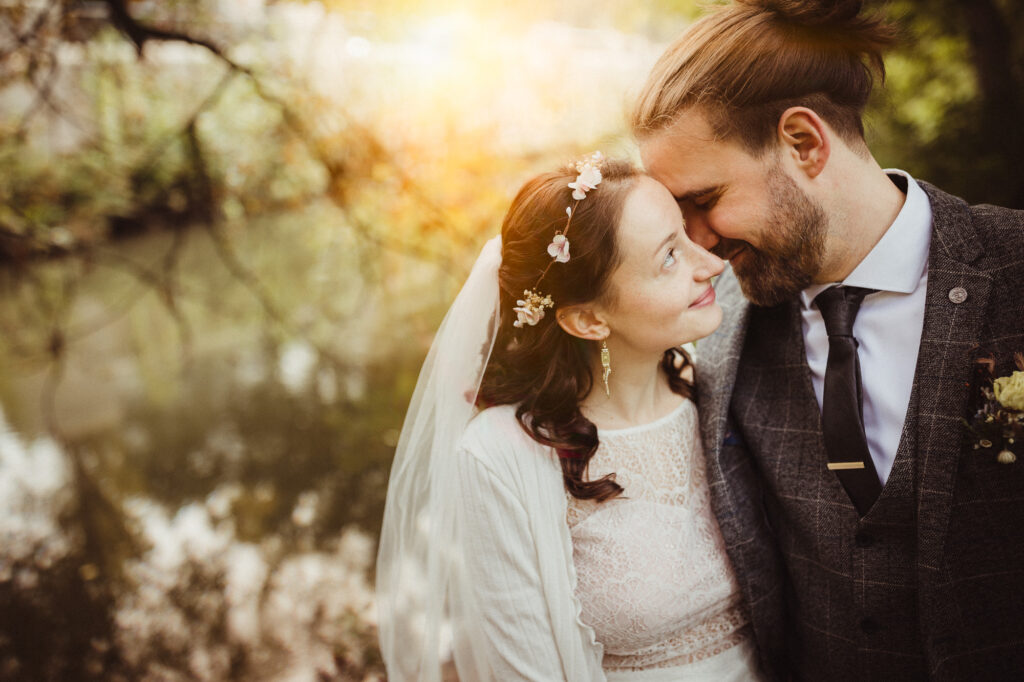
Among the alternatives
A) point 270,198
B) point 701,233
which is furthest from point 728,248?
point 270,198

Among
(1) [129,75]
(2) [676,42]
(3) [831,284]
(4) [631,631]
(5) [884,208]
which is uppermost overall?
(1) [129,75]

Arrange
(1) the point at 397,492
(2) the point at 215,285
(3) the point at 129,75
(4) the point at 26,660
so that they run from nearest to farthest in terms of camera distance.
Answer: (1) the point at 397,492
(4) the point at 26,660
(3) the point at 129,75
(2) the point at 215,285

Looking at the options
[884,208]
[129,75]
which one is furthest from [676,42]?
[129,75]

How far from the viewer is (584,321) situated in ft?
5.91

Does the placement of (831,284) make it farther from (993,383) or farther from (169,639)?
(169,639)

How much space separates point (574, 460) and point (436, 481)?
38 centimetres

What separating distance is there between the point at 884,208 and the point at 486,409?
1146 mm

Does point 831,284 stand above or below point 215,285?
above

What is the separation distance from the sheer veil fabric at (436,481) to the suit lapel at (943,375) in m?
1.04

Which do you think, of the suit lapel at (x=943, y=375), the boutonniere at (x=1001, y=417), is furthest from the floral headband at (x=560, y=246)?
the boutonniere at (x=1001, y=417)

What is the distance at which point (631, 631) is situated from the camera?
68.1 inches

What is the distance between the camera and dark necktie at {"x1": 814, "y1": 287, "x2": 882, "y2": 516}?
5.24 feet

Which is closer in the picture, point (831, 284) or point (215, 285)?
point (831, 284)

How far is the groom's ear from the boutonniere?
61 centimetres
